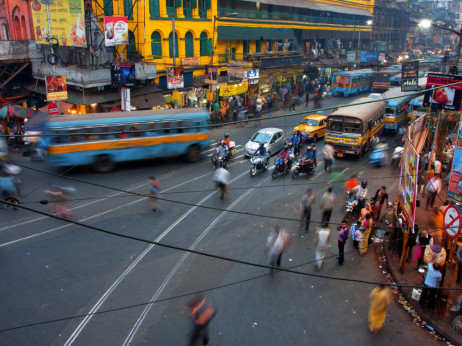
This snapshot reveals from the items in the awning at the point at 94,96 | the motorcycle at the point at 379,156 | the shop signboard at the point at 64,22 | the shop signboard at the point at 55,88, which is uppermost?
the shop signboard at the point at 64,22

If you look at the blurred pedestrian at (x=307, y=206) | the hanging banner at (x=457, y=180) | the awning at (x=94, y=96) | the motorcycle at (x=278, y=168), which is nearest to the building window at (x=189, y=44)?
the awning at (x=94, y=96)

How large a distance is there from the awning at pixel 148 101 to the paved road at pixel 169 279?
10.9 meters

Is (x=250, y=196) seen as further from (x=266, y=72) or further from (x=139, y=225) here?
(x=266, y=72)

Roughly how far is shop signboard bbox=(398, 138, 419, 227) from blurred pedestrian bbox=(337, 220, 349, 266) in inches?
62.2

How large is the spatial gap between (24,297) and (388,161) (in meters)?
18.0

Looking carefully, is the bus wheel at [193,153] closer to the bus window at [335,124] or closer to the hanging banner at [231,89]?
the bus window at [335,124]

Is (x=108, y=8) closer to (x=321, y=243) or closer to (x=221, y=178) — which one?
(x=221, y=178)

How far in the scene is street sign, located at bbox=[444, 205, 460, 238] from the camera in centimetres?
830

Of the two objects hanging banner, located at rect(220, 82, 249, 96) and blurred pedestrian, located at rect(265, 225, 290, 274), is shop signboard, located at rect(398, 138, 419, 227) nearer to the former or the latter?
blurred pedestrian, located at rect(265, 225, 290, 274)

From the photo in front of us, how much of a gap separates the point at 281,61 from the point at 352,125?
20628 mm

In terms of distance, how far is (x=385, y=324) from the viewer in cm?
833

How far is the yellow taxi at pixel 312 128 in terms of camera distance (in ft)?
76.1

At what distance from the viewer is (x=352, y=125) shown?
2011 cm

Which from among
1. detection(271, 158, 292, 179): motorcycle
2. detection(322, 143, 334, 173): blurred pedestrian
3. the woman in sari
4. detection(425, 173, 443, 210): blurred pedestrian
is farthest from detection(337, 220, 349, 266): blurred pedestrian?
detection(322, 143, 334, 173): blurred pedestrian
